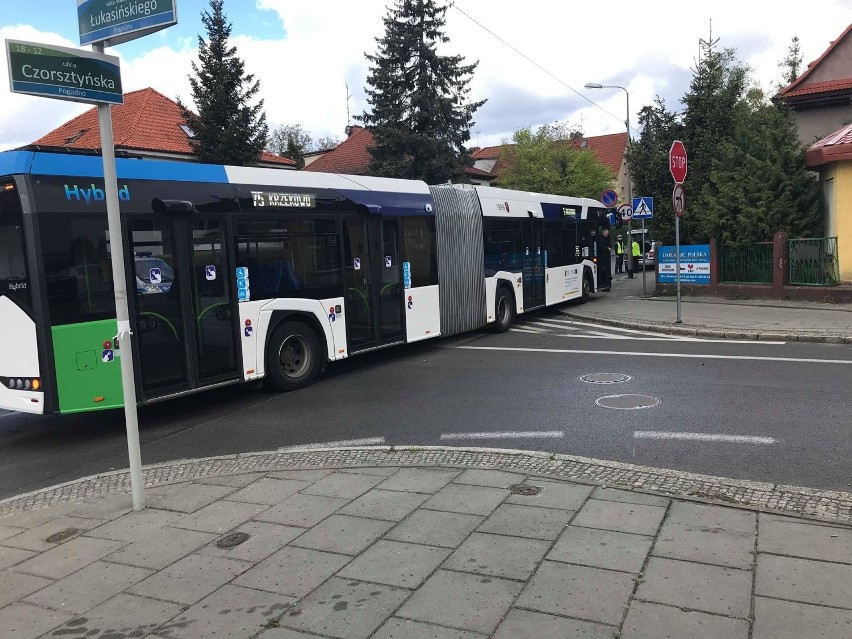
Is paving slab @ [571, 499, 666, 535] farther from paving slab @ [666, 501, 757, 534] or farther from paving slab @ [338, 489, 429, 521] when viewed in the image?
paving slab @ [338, 489, 429, 521]

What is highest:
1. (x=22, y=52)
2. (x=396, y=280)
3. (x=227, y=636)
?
(x=22, y=52)

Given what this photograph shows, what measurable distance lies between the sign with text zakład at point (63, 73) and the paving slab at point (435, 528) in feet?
12.0

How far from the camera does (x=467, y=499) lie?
17.0 ft

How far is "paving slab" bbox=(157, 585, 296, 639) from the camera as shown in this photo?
11.7 feet

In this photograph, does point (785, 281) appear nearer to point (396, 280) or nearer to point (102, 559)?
point (396, 280)

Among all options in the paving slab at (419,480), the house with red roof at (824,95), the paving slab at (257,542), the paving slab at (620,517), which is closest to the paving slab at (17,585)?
the paving slab at (257,542)

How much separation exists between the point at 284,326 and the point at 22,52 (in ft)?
18.3

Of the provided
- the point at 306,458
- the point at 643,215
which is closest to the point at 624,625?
the point at 306,458

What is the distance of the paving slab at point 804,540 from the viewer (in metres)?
4.07

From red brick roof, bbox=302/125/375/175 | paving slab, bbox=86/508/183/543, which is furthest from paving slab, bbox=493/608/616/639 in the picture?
red brick roof, bbox=302/125/375/175

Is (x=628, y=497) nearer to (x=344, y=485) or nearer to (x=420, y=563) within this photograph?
(x=420, y=563)

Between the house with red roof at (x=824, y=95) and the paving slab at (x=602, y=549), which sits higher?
the house with red roof at (x=824, y=95)

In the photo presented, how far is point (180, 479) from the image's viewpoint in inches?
241

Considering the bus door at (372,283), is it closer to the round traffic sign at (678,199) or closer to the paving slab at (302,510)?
the paving slab at (302,510)
